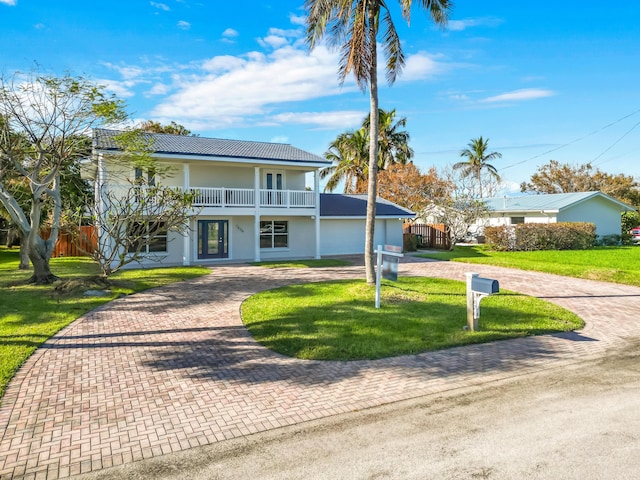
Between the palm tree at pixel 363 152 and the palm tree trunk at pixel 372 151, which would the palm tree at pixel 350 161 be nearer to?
the palm tree at pixel 363 152

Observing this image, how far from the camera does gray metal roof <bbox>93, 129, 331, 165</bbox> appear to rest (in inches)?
796

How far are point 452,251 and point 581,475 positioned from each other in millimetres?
24662

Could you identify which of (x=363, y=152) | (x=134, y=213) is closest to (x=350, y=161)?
(x=363, y=152)

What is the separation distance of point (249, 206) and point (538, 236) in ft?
60.3

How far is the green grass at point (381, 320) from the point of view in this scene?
7.80 metres

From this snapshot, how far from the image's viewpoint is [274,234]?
24.3 metres

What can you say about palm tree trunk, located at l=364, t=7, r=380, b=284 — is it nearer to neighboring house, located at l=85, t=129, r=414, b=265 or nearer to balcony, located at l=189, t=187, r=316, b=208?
neighboring house, located at l=85, t=129, r=414, b=265

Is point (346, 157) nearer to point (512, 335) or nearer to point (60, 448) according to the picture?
point (512, 335)

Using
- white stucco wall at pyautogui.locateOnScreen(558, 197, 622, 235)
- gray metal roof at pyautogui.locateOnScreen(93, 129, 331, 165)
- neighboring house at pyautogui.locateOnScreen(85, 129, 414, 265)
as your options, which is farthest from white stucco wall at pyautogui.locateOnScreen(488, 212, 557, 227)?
gray metal roof at pyautogui.locateOnScreen(93, 129, 331, 165)

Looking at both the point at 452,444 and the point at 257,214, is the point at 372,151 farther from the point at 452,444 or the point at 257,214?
the point at 257,214

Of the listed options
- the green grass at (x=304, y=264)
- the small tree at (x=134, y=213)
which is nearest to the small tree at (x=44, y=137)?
the small tree at (x=134, y=213)

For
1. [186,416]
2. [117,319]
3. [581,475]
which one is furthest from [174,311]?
[581,475]

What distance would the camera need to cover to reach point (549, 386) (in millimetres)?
5992

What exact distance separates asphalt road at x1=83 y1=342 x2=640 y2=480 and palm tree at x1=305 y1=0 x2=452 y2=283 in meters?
7.79
